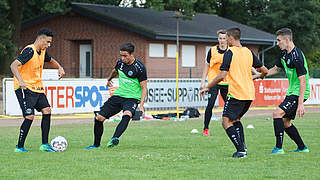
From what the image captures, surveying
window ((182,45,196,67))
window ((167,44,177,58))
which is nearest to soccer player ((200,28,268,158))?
window ((167,44,177,58))

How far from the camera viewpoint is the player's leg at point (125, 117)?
10750 millimetres

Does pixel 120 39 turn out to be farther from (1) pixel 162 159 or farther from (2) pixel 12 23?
(1) pixel 162 159

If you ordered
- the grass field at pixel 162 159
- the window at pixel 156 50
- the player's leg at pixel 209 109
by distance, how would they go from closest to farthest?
the grass field at pixel 162 159, the player's leg at pixel 209 109, the window at pixel 156 50

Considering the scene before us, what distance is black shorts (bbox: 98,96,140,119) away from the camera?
11.0 meters

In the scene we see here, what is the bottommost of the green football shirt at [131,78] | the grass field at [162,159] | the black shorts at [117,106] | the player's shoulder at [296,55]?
the grass field at [162,159]

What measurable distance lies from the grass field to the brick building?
2307cm

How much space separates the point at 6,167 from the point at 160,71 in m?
28.9

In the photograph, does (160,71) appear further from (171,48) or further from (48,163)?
(48,163)

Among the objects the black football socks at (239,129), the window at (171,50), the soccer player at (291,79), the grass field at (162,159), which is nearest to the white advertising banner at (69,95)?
the grass field at (162,159)

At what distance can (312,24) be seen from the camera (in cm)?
5241

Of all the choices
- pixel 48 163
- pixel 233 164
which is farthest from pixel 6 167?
pixel 233 164

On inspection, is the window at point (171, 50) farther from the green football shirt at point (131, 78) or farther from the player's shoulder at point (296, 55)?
the player's shoulder at point (296, 55)

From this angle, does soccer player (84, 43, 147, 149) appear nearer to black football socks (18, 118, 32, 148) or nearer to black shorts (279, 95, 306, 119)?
black football socks (18, 118, 32, 148)

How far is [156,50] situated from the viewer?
38.1 metres
